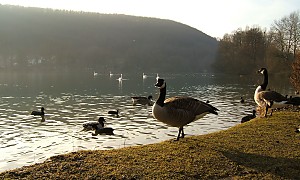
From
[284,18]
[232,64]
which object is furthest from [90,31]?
[284,18]

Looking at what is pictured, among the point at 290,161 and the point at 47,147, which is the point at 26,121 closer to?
the point at 47,147

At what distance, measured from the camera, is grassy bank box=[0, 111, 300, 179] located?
7102 millimetres

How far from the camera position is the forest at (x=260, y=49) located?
74.0 metres

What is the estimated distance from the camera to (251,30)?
3770 inches

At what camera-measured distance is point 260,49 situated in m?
92.4

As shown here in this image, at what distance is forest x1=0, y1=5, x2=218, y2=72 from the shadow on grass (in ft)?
456

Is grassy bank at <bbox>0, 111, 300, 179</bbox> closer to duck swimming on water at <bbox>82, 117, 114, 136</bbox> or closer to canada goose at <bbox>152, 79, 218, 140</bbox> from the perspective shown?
canada goose at <bbox>152, 79, 218, 140</bbox>

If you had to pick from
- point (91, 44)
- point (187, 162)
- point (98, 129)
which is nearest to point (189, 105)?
point (187, 162)

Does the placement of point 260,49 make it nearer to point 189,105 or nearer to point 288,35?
point 288,35

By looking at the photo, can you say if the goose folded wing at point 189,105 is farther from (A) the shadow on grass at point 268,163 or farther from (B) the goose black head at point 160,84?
(A) the shadow on grass at point 268,163

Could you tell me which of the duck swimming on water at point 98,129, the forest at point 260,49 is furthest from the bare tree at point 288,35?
the duck swimming on water at point 98,129

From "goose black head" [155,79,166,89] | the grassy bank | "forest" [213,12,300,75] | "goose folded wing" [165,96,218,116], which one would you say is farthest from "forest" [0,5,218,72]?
the grassy bank

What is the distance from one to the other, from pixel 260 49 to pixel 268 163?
90487 millimetres

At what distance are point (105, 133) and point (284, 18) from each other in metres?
70.3
